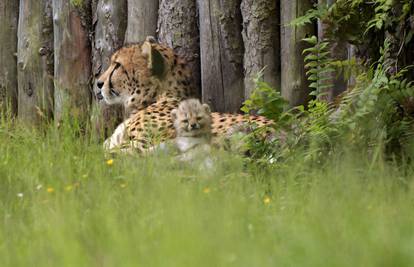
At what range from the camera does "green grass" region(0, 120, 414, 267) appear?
363 cm

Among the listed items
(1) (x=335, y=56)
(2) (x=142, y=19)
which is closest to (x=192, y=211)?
(1) (x=335, y=56)

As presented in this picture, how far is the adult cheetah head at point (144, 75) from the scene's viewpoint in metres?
7.74

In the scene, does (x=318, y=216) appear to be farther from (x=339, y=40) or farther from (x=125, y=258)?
(x=339, y=40)

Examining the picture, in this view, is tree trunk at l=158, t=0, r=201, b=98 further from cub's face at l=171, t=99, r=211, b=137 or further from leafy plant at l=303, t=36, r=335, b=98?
leafy plant at l=303, t=36, r=335, b=98

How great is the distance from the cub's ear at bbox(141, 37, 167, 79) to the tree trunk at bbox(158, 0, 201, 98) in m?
0.28

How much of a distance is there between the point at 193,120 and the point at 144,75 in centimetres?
117

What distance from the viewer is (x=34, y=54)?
8961 millimetres

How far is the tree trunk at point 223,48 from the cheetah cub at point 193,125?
85 cm

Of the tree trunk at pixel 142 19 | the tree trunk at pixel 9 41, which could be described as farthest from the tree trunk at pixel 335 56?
the tree trunk at pixel 9 41

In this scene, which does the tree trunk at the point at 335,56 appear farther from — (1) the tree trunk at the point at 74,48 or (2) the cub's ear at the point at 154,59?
(1) the tree trunk at the point at 74,48

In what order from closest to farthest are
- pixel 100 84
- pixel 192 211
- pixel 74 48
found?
pixel 192 211, pixel 100 84, pixel 74 48

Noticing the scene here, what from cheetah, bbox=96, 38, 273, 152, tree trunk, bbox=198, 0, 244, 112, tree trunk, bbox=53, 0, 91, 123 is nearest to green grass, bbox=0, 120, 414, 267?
cheetah, bbox=96, 38, 273, 152

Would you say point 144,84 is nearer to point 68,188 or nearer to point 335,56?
point 335,56

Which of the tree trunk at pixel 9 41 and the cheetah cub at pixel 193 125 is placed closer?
the cheetah cub at pixel 193 125
